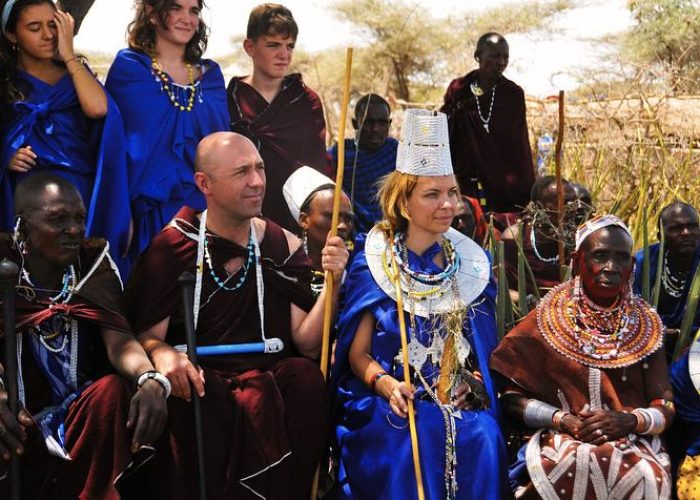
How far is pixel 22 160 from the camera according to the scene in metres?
5.42

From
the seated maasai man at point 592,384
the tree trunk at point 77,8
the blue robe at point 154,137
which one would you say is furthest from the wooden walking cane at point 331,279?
the tree trunk at point 77,8

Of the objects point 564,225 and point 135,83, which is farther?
point 564,225

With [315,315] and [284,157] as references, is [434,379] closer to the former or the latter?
[315,315]

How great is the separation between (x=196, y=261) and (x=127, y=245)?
1.12 m

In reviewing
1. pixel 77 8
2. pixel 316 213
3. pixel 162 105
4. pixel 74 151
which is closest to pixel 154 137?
pixel 162 105

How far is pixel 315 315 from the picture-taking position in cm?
492

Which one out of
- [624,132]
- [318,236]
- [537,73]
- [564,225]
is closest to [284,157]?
[318,236]

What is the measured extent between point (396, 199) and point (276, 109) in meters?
2.29

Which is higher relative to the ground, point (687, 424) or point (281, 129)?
point (281, 129)

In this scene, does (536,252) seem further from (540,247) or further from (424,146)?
(424,146)

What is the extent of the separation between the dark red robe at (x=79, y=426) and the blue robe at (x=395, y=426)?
104 cm

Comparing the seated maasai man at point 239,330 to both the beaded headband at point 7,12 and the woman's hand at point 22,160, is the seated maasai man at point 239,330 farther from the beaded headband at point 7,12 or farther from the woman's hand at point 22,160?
the beaded headband at point 7,12

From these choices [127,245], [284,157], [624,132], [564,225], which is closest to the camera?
[127,245]

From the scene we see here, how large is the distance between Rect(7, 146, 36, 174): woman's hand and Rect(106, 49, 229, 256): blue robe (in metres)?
0.66
